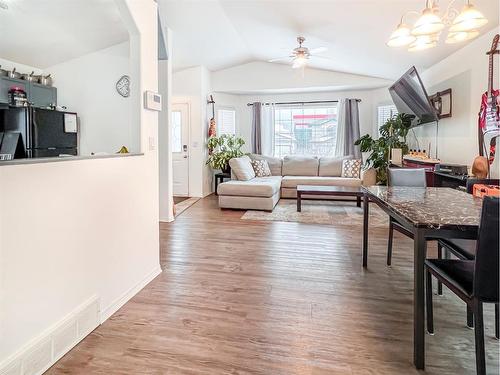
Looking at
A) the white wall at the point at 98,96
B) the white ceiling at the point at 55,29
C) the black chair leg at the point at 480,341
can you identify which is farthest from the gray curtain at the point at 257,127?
the black chair leg at the point at 480,341

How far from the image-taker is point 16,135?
2.80 metres

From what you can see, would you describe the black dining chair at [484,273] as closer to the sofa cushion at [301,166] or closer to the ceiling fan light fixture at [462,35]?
Result: the ceiling fan light fixture at [462,35]

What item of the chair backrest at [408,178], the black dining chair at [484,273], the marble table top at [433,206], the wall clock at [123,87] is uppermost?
the wall clock at [123,87]

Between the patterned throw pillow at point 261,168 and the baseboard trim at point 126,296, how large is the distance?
417cm

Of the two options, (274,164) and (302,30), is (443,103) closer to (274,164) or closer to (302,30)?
(302,30)

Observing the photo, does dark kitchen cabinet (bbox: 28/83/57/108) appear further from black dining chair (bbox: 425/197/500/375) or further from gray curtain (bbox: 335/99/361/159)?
gray curtain (bbox: 335/99/361/159)

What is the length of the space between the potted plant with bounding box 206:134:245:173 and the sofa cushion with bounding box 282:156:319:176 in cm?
109

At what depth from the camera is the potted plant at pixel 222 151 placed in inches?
253

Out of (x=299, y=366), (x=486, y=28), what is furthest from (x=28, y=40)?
(x=486, y=28)

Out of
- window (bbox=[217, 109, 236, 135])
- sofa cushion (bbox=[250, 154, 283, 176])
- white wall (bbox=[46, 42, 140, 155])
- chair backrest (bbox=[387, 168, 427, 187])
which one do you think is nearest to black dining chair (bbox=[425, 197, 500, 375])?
chair backrest (bbox=[387, 168, 427, 187])

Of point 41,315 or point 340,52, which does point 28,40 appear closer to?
point 41,315

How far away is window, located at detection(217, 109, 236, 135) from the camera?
7355mm

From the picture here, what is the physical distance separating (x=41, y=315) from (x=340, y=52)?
537cm

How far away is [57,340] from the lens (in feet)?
5.14
